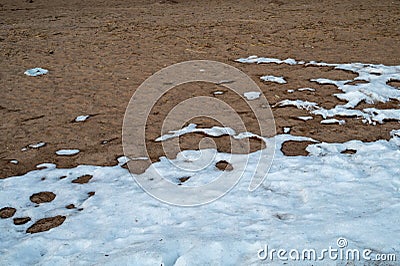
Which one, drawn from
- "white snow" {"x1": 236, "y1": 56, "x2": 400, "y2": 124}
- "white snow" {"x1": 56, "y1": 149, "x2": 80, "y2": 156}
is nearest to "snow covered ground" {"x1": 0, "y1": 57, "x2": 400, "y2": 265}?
"white snow" {"x1": 56, "y1": 149, "x2": 80, "y2": 156}

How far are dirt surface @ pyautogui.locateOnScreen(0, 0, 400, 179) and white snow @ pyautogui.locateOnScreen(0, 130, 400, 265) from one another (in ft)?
1.20

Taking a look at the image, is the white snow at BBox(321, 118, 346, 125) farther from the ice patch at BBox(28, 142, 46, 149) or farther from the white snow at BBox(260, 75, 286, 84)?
the ice patch at BBox(28, 142, 46, 149)

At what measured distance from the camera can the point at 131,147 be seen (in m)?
4.01

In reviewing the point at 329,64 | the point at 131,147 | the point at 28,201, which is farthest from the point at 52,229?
the point at 329,64

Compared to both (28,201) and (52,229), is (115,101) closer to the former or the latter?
(28,201)

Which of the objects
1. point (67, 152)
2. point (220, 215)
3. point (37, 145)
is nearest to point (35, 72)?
point (37, 145)

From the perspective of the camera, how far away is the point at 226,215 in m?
2.98

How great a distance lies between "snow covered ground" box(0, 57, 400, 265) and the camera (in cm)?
254

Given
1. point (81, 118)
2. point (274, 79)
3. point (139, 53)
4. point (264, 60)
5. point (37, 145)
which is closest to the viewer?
point (37, 145)

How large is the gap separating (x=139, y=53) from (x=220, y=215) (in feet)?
13.8

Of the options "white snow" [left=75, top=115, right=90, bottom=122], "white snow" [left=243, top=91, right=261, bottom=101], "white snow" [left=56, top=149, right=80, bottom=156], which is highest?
"white snow" [left=243, top=91, right=261, bottom=101]

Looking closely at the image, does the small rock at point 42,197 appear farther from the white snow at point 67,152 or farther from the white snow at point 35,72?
the white snow at point 35,72

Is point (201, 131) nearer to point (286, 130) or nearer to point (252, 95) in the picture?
point (286, 130)

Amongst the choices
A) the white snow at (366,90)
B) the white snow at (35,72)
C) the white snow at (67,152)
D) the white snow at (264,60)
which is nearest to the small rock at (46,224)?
the white snow at (67,152)
